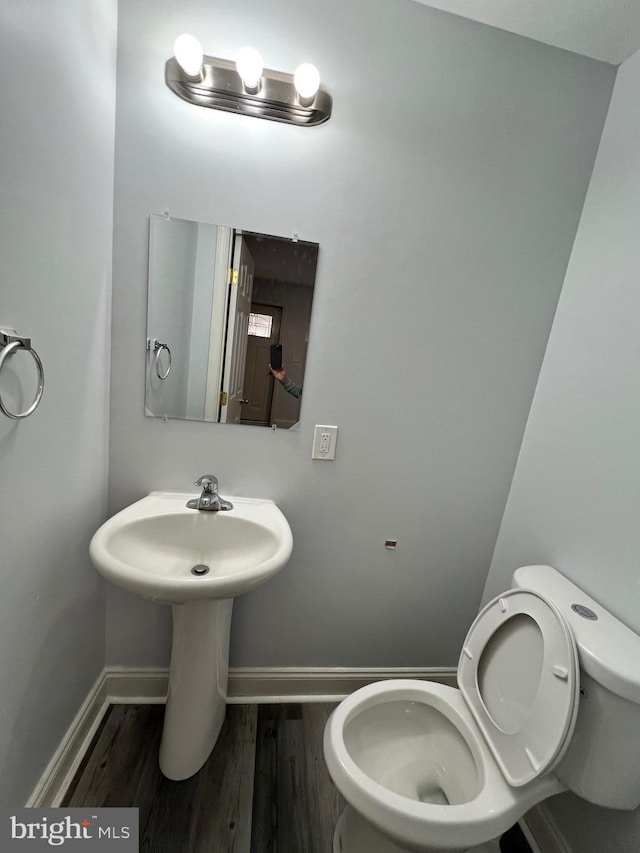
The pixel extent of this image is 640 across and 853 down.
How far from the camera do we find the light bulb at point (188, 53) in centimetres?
86

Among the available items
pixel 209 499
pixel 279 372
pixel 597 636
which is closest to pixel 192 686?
pixel 209 499

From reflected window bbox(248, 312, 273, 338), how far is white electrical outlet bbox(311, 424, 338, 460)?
1.16 feet

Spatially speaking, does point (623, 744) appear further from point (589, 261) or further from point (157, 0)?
point (157, 0)

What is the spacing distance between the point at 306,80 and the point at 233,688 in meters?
2.03

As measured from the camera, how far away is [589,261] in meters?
1.10

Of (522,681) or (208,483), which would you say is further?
(208,483)

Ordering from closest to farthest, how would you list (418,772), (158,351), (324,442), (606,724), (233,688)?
(606,724)
(418,772)
(158,351)
(324,442)
(233,688)

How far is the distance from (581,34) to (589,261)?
25.2 inches

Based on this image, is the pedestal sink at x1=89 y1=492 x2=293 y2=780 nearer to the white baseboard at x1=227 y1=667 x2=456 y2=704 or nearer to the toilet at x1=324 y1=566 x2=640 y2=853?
the white baseboard at x1=227 y1=667 x2=456 y2=704

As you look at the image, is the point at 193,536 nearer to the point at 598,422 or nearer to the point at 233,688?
the point at 233,688

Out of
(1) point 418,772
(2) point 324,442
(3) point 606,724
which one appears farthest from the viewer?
(2) point 324,442

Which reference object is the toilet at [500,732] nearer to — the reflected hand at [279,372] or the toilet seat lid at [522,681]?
the toilet seat lid at [522,681]
